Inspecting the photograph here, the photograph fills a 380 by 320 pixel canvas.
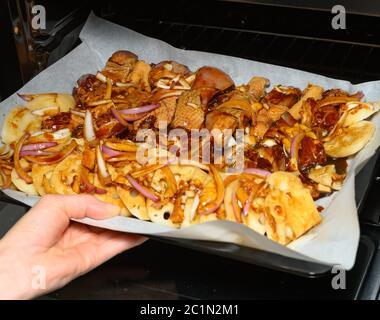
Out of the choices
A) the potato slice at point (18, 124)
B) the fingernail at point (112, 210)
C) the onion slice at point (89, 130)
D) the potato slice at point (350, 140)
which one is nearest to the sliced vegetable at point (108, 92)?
the onion slice at point (89, 130)

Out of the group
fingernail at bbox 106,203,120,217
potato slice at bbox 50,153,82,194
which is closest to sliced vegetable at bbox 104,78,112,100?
potato slice at bbox 50,153,82,194

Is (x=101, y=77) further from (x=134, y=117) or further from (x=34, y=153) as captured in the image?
(x=34, y=153)

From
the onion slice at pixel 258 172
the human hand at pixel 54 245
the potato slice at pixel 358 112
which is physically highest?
the potato slice at pixel 358 112

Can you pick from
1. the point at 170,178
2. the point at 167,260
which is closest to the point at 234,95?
the point at 170,178

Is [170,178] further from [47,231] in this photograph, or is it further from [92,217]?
[47,231]

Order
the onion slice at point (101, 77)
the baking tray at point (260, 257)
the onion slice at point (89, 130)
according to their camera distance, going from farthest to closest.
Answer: the onion slice at point (101, 77) < the onion slice at point (89, 130) < the baking tray at point (260, 257)

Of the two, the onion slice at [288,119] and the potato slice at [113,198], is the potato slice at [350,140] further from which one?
the potato slice at [113,198]
